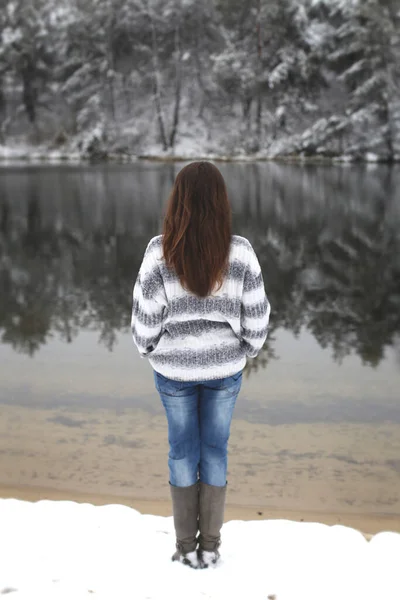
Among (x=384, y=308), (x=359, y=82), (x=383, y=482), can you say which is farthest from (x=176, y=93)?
(x=383, y=482)

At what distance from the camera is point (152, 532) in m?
A: 2.38

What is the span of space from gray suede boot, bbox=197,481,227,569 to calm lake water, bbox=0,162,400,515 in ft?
3.13

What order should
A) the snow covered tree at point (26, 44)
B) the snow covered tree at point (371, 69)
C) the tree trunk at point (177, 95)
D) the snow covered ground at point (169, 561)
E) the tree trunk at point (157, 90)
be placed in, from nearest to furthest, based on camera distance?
1. the snow covered ground at point (169, 561)
2. the snow covered tree at point (371, 69)
3. the tree trunk at point (157, 90)
4. the tree trunk at point (177, 95)
5. the snow covered tree at point (26, 44)

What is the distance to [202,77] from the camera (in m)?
36.5

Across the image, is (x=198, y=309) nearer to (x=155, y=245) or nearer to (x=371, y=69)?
(x=155, y=245)

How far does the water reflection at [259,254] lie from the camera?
6305mm

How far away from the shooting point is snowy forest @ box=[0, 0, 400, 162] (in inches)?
1200

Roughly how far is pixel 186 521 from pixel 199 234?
0.96 metres

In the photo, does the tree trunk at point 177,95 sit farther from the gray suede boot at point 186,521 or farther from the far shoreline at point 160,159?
the gray suede boot at point 186,521

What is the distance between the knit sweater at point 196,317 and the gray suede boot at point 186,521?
435 mm

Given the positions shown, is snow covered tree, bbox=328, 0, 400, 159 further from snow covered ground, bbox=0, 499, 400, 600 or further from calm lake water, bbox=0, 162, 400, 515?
snow covered ground, bbox=0, 499, 400, 600

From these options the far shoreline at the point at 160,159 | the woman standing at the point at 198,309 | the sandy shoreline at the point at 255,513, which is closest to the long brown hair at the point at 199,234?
the woman standing at the point at 198,309

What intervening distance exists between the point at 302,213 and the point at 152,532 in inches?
464

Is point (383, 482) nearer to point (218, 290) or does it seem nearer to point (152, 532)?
point (152, 532)
